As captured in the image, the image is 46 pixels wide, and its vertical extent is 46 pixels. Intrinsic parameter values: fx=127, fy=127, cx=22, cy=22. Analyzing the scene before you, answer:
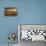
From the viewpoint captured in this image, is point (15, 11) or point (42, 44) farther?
point (15, 11)

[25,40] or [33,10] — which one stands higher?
[33,10]

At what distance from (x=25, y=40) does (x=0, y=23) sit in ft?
3.47

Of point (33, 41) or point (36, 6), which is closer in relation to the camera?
point (33, 41)

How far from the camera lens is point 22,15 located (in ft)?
14.6

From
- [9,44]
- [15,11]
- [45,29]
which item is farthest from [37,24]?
[9,44]

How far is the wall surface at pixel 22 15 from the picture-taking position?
4.42 meters

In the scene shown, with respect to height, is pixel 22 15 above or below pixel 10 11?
below

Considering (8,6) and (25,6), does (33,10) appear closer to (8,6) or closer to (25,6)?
(25,6)

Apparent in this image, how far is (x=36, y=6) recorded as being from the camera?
4457 millimetres

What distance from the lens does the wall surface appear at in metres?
4.42

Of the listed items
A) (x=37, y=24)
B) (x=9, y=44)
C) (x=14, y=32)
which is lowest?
(x=9, y=44)

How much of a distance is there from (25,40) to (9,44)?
57cm

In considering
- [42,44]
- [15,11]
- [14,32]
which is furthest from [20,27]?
[42,44]

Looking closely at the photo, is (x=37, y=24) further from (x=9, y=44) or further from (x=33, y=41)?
(x=9, y=44)
